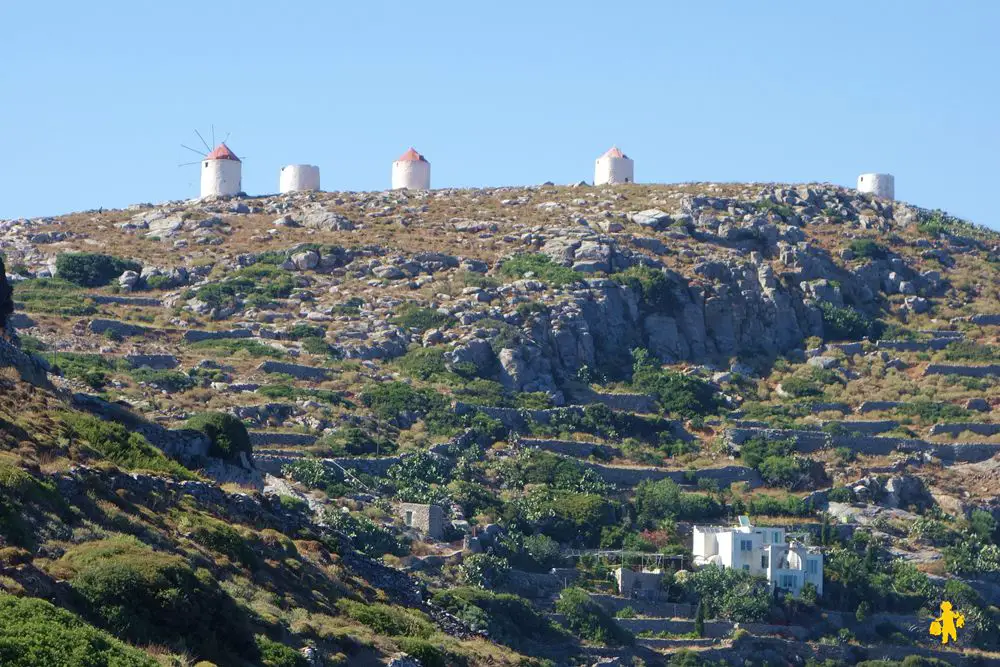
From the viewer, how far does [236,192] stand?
102 metres

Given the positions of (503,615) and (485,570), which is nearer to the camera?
(503,615)

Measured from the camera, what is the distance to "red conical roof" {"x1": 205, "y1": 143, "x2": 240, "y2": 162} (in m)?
102

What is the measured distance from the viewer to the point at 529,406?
248ft

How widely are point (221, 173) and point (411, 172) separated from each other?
9438mm

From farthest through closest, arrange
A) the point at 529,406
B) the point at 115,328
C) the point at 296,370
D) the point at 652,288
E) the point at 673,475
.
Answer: the point at 652,288 → the point at 115,328 → the point at 529,406 → the point at 296,370 → the point at 673,475

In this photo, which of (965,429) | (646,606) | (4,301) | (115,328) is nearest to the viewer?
(4,301)

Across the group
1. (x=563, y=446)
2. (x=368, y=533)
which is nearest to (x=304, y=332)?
(x=563, y=446)

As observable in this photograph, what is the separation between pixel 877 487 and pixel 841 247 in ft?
76.8

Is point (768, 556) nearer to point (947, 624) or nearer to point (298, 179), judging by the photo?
point (947, 624)

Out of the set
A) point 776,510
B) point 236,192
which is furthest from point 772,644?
point 236,192

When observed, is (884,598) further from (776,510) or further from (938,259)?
(938,259)

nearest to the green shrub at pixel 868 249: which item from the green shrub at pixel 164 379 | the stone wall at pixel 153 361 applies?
the stone wall at pixel 153 361

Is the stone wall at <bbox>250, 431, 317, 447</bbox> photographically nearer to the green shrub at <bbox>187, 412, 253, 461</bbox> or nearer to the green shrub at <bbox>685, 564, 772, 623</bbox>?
the green shrub at <bbox>685, 564, 772, 623</bbox>

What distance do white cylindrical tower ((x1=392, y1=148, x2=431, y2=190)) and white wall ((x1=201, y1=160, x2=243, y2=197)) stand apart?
306 inches
